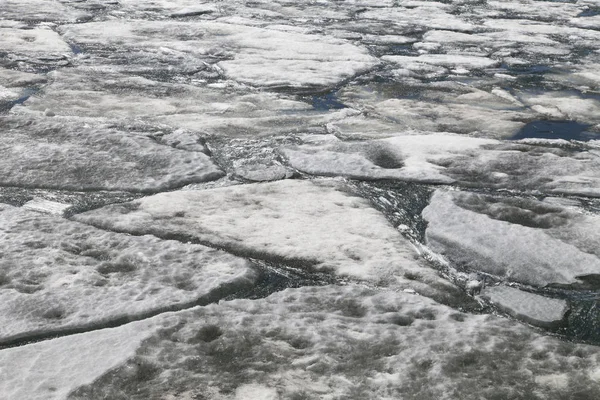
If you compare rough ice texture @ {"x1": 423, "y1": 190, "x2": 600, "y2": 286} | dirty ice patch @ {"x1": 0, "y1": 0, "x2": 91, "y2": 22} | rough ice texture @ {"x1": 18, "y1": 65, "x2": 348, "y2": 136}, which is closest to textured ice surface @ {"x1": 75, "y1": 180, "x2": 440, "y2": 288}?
rough ice texture @ {"x1": 423, "y1": 190, "x2": 600, "y2": 286}

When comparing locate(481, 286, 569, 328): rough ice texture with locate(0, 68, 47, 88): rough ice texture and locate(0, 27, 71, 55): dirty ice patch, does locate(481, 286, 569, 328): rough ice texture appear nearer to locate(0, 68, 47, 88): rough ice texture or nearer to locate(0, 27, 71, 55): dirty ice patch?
locate(0, 68, 47, 88): rough ice texture

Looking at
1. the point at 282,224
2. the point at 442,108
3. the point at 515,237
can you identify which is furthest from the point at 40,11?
the point at 515,237

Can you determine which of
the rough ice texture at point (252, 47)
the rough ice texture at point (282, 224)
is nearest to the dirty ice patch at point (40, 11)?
the rough ice texture at point (252, 47)

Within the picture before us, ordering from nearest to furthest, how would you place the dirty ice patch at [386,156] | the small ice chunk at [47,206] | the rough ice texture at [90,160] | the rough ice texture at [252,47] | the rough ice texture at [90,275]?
the rough ice texture at [90,275] → the small ice chunk at [47,206] → the rough ice texture at [90,160] → the dirty ice patch at [386,156] → the rough ice texture at [252,47]

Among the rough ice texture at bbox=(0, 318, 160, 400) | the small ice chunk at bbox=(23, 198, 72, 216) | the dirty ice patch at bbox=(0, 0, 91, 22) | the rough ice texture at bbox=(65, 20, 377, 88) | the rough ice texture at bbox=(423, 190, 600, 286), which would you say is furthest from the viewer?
the dirty ice patch at bbox=(0, 0, 91, 22)

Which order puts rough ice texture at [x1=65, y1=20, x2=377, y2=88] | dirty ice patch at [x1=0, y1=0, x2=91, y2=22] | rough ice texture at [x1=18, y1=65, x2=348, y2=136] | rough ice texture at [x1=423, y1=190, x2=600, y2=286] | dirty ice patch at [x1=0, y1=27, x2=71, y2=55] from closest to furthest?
rough ice texture at [x1=423, y1=190, x2=600, y2=286], rough ice texture at [x1=18, y1=65, x2=348, y2=136], rough ice texture at [x1=65, y1=20, x2=377, y2=88], dirty ice patch at [x1=0, y1=27, x2=71, y2=55], dirty ice patch at [x1=0, y1=0, x2=91, y2=22]

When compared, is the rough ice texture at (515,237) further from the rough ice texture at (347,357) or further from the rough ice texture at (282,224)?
the rough ice texture at (347,357)
